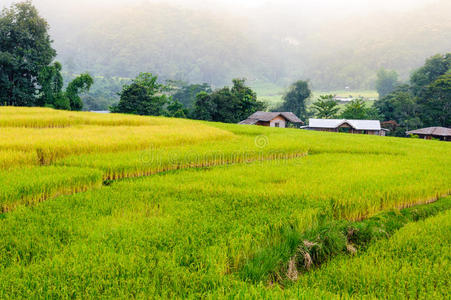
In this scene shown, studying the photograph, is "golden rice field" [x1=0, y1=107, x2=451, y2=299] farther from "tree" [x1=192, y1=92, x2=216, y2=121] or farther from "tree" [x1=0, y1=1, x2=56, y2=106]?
"tree" [x1=192, y1=92, x2=216, y2=121]

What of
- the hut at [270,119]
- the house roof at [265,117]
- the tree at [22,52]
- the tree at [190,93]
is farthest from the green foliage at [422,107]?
the tree at [22,52]

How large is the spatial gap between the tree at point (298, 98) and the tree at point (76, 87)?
1798 inches

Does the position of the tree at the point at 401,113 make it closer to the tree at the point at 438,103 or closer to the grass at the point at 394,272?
the tree at the point at 438,103

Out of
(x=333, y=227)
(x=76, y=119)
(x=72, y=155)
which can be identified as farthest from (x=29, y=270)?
(x=76, y=119)

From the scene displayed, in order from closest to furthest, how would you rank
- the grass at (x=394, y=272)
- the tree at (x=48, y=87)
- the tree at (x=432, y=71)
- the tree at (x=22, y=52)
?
the grass at (x=394, y=272) < the tree at (x=22, y=52) < the tree at (x=48, y=87) < the tree at (x=432, y=71)

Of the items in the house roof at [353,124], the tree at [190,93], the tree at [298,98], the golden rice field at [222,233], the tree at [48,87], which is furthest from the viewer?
the tree at [190,93]

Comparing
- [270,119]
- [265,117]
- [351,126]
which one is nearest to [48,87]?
[265,117]

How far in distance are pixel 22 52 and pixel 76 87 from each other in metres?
6.98

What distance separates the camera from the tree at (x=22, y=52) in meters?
33.0

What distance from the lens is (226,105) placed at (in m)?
44.2

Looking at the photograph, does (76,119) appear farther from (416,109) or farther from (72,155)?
(416,109)

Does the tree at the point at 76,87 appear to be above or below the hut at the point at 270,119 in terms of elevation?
above

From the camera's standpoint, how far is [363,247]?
13.5 feet

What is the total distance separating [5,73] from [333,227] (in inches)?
1579
